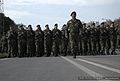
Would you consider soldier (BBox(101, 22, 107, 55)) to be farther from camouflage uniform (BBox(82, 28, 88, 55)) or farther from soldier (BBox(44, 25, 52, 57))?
soldier (BBox(44, 25, 52, 57))

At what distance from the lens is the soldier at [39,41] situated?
33875mm

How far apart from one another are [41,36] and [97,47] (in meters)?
5.85

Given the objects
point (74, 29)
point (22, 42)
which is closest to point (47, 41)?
point (22, 42)

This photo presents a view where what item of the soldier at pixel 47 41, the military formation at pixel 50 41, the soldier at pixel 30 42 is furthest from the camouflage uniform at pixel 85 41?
the soldier at pixel 30 42

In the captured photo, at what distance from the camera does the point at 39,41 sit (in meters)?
34.3

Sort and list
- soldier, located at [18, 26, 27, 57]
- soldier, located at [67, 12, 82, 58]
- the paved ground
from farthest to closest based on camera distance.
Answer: soldier, located at [18, 26, 27, 57] < soldier, located at [67, 12, 82, 58] < the paved ground

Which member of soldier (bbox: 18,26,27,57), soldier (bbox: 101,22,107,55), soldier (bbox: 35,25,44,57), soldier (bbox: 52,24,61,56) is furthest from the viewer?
soldier (bbox: 101,22,107,55)

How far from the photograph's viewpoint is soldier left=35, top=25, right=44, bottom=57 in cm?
3388

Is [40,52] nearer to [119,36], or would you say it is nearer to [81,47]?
[81,47]

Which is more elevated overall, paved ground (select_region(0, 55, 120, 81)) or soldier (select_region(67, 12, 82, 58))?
soldier (select_region(67, 12, 82, 58))

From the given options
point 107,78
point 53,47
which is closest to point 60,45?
point 53,47

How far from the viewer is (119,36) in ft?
118

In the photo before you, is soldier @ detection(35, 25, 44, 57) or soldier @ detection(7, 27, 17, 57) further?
soldier @ detection(35, 25, 44, 57)

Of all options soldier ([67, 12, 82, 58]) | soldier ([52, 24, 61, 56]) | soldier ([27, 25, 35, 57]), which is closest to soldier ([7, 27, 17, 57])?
soldier ([27, 25, 35, 57])
